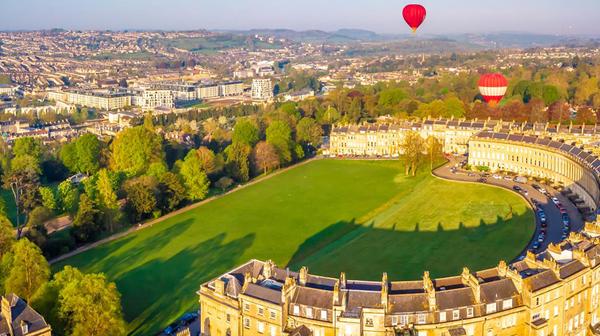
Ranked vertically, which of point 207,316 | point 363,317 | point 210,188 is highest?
point 363,317

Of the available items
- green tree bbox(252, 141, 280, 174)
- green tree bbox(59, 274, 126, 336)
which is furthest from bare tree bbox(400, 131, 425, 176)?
green tree bbox(59, 274, 126, 336)

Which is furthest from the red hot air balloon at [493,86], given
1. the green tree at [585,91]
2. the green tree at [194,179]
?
the green tree at [194,179]

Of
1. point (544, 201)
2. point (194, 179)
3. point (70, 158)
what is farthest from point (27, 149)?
point (544, 201)

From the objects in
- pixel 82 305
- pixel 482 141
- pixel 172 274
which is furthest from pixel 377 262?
pixel 482 141

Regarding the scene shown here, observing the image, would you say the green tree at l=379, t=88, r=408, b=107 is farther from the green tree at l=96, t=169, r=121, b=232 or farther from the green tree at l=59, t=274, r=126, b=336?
the green tree at l=59, t=274, r=126, b=336

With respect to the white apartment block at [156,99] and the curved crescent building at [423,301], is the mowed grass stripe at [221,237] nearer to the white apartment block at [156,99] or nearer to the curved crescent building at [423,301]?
the curved crescent building at [423,301]

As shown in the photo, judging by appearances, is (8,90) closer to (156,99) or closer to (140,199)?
(156,99)

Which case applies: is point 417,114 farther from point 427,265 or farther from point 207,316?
point 207,316
